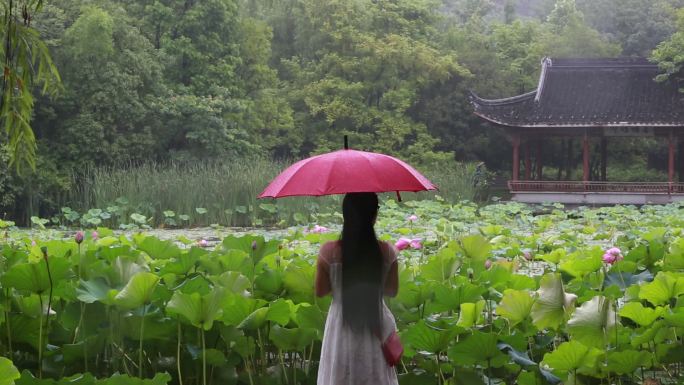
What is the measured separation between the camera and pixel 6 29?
6.95ft

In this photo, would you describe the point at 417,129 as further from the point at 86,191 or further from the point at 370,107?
the point at 86,191

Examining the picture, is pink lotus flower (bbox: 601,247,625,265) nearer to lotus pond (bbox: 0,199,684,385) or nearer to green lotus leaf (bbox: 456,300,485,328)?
lotus pond (bbox: 0,199,684,385)

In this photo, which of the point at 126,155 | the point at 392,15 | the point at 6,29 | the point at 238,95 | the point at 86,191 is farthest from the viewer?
the point at 392,15

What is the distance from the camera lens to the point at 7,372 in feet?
3.91

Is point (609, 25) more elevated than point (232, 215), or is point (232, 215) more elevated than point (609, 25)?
point (609, 25)

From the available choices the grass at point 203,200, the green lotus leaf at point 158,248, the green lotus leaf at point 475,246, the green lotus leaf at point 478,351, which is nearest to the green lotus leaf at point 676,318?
the green lotus leaf at point 478,351

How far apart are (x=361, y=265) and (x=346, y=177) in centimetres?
16

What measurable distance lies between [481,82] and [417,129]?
273 centimetres

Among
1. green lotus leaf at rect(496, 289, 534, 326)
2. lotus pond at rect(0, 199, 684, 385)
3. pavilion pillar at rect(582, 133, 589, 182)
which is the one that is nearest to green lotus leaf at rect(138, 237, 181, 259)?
lotus pond at rect(0, 199, 684, 385)

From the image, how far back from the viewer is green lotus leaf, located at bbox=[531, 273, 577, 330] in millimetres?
1661

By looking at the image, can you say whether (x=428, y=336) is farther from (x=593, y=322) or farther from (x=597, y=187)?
(x=597, y=187)

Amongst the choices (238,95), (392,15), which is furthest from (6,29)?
(392,15)

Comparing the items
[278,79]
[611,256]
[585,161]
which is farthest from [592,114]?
[611,256]

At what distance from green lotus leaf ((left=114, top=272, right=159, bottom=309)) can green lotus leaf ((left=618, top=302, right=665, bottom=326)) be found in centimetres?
87
